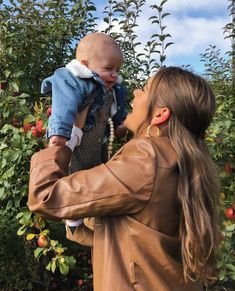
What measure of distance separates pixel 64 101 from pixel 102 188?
0.44 m

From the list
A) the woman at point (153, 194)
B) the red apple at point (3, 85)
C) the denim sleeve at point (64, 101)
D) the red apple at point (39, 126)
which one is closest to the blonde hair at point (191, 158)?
the woman at point (153, 194)

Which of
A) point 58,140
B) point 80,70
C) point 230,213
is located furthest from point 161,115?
point 230,213

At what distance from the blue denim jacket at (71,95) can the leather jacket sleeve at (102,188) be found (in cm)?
26

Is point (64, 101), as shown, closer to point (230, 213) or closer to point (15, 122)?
point (15, 122)

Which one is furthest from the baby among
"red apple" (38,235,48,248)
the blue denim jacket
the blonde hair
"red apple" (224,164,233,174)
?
"red apple" (224,164,233,174)

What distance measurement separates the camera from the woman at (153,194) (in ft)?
4.61

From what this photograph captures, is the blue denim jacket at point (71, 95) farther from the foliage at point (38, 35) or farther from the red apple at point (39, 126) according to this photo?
the foliage at point (38, 35)

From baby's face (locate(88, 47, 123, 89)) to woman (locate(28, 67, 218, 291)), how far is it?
0.40 metres

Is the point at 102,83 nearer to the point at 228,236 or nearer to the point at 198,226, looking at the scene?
the point at 198,226

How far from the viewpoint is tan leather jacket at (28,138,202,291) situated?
1.40 metres

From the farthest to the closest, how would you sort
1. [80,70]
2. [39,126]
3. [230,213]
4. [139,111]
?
[230,213] → [39,126] → [80,70] → [139,111]

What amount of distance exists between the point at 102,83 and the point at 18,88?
1113mm

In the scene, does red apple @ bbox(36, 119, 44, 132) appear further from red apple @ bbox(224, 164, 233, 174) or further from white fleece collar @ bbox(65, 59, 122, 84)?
red apple @ bbox(224, 164, 233, 174)

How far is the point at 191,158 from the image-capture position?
146 centimetres
